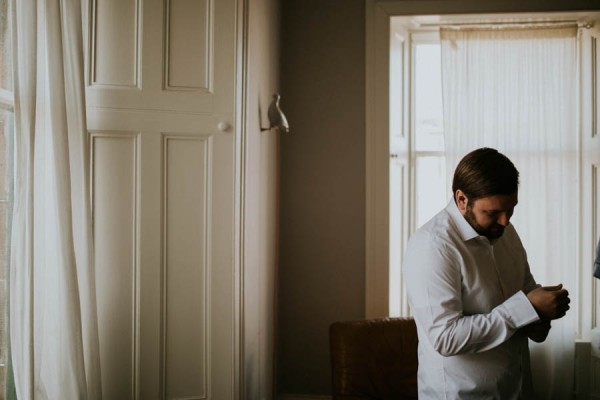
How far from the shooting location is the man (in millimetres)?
1404

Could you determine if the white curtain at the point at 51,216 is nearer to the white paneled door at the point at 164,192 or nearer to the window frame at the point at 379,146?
the white paneled door at the point at 164,192

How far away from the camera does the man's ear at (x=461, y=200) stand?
1.53m

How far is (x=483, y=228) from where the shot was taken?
1540mm

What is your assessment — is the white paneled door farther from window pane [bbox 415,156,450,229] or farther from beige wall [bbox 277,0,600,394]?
window pane [bbox 415,156,450,229]

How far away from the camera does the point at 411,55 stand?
11.6 ft

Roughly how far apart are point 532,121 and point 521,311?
231 centimetres

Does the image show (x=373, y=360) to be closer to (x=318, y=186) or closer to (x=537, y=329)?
(x=537, y=329)

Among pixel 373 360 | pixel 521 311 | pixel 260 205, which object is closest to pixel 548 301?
pixel 521 311

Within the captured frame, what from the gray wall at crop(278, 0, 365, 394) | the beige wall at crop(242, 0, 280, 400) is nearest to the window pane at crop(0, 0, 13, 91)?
the beige wall at crop(242, 0, 280, 400)

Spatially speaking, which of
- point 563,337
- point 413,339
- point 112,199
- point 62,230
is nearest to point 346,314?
point 413,339

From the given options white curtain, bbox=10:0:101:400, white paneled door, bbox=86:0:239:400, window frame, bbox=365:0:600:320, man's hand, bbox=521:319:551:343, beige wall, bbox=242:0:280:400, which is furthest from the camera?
window frame, bbox=365:0:600:320

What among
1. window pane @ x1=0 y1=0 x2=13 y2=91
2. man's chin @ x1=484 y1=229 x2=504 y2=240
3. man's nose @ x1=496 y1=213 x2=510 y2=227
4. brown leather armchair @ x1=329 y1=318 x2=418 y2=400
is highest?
window pane @ x1=0 y1=0 x2=13 y2=91

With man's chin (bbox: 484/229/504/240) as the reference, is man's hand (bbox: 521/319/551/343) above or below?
below

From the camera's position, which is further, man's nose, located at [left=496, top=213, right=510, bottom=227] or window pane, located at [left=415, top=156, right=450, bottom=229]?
window pane, located at [left=415, top=156, right=450, bottom=229]
